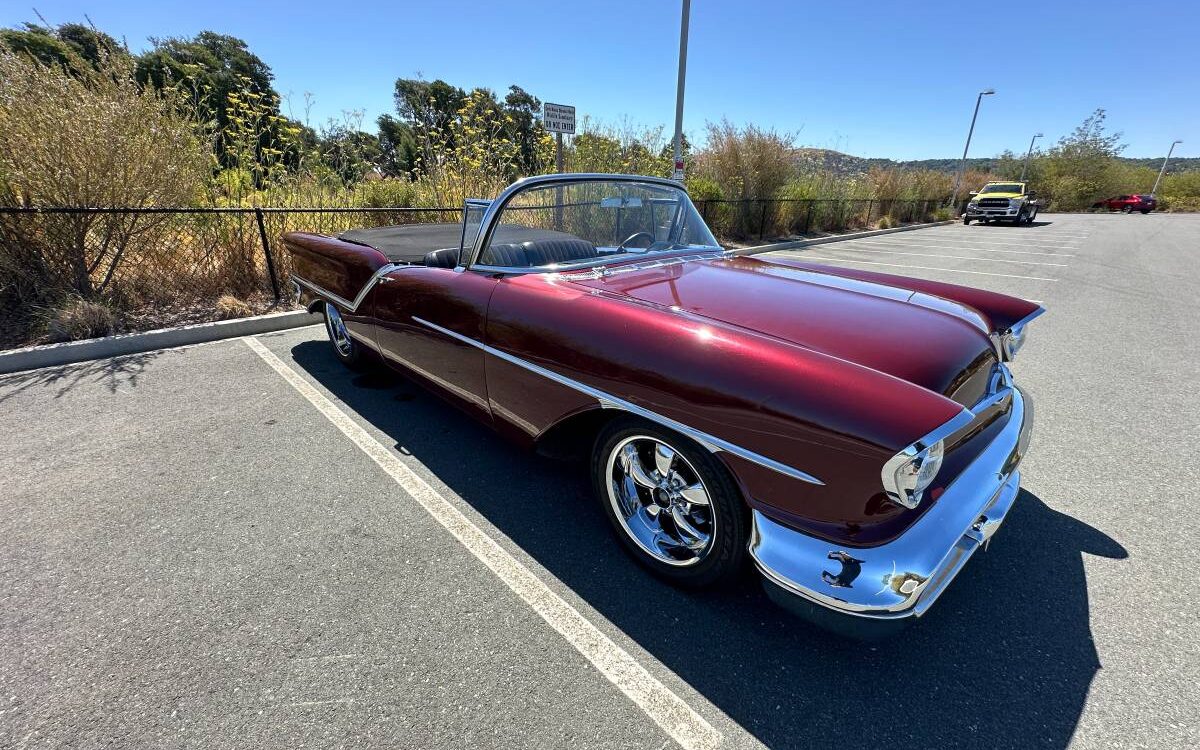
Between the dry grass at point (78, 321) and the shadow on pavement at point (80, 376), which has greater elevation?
the dry grass at point (78, 321)

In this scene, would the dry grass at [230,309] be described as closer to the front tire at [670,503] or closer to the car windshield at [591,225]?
the car windshield at [591,225]

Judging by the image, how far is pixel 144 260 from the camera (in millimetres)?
5402

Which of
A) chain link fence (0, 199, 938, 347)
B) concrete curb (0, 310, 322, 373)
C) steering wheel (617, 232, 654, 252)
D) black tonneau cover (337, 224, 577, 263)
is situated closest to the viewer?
black tonneau cover (337, 224, 577, 263)

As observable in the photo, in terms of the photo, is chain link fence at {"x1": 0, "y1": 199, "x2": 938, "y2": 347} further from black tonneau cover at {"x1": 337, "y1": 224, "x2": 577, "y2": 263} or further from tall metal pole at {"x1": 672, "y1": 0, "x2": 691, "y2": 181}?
tall metal pole at {"x1": 672, "y1": 0, "x2": 691, "y2": 181}

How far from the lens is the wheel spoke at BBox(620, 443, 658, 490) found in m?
2.03

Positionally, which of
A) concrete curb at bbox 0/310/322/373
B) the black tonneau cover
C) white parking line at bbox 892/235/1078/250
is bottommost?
concrete curb at bbox 0/310/322/373

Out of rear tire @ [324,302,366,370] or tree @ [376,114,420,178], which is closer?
rear tire @ [324,302,366,370]

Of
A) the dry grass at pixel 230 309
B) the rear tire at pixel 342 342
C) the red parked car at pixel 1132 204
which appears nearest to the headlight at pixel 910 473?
the rear tire at pixel 342 342

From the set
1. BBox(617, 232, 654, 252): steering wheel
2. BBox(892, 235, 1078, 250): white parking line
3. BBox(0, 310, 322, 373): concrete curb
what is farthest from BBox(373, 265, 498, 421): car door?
BBox(892, 235, 1078, 250): white parking line

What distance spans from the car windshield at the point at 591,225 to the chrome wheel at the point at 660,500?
1.11 m

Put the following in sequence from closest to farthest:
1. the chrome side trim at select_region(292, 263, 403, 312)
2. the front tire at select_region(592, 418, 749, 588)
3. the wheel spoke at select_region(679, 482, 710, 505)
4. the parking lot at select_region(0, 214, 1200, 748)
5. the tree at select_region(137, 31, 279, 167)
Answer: the parking lot at select_region(0, 214, 1200, 748), the front tire at select_region(592, 418, 749, 588), the wheel spoke at select_region(679, 482, 710, 505), the chrome side trim at select_region(292, 263, 403, 312), the tree at select_region(137, 31, 279, 167)

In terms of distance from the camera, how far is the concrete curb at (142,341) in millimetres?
4203

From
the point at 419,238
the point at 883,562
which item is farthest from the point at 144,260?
the point at 883,562

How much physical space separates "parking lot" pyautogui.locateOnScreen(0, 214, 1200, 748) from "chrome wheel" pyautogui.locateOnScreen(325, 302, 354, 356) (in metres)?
0.82
